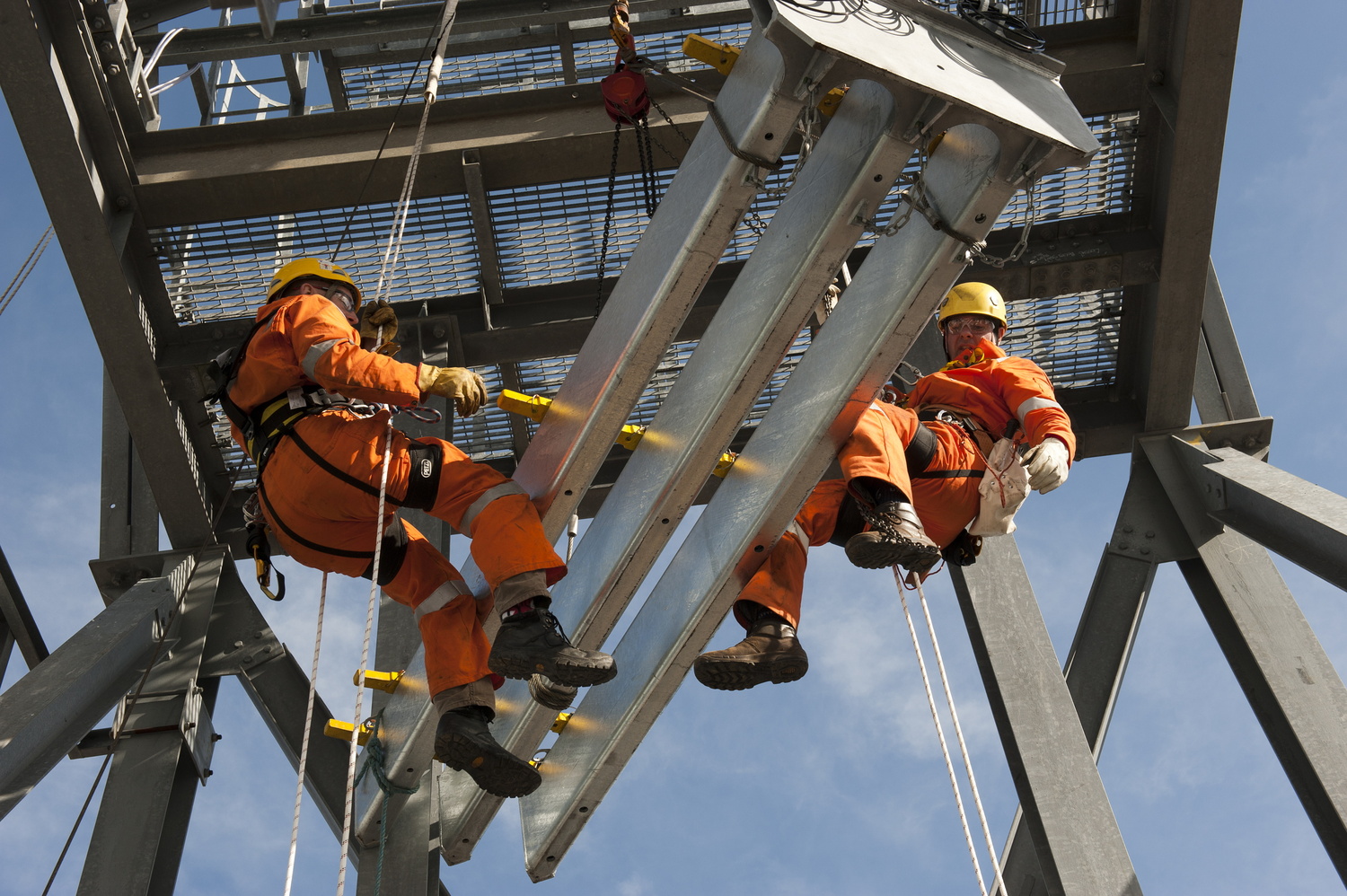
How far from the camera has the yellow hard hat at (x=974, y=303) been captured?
19.2 feet

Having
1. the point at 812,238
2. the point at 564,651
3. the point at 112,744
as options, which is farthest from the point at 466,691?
the point at 112,744

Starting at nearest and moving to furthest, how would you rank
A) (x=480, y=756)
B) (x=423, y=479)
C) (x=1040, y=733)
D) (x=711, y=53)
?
1. (x=711, y=53)
2. (x=480, y=756)
3. (x=423, y=479)
4. (x=1040, y=733)

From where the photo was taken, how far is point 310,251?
6.74 meters

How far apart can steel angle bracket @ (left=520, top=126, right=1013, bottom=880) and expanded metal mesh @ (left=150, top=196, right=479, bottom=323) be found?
7.73 feet

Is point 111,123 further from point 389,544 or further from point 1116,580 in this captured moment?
point 1116,580

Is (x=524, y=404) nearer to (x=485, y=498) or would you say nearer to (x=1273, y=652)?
(x=485, y=498)

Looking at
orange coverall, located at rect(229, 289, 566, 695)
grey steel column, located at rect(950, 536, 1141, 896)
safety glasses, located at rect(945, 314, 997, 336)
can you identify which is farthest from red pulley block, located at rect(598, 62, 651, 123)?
grey steel column, located at rect(950, 536, 1141, 896)

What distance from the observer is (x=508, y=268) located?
687cm

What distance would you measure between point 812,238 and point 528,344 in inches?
110

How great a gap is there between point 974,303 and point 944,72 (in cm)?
215

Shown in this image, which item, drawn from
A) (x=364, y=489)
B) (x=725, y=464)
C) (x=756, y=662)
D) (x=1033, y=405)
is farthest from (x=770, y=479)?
(x=364, y=489)

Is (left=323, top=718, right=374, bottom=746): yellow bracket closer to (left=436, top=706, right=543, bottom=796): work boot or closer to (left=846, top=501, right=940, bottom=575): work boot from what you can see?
(left=436, top=706, right=543, bottom=796): work boot

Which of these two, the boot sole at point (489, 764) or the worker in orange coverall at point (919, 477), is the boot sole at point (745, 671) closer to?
the worker in orange coverall at point (919, 477)

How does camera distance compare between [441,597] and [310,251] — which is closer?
[441,597]
